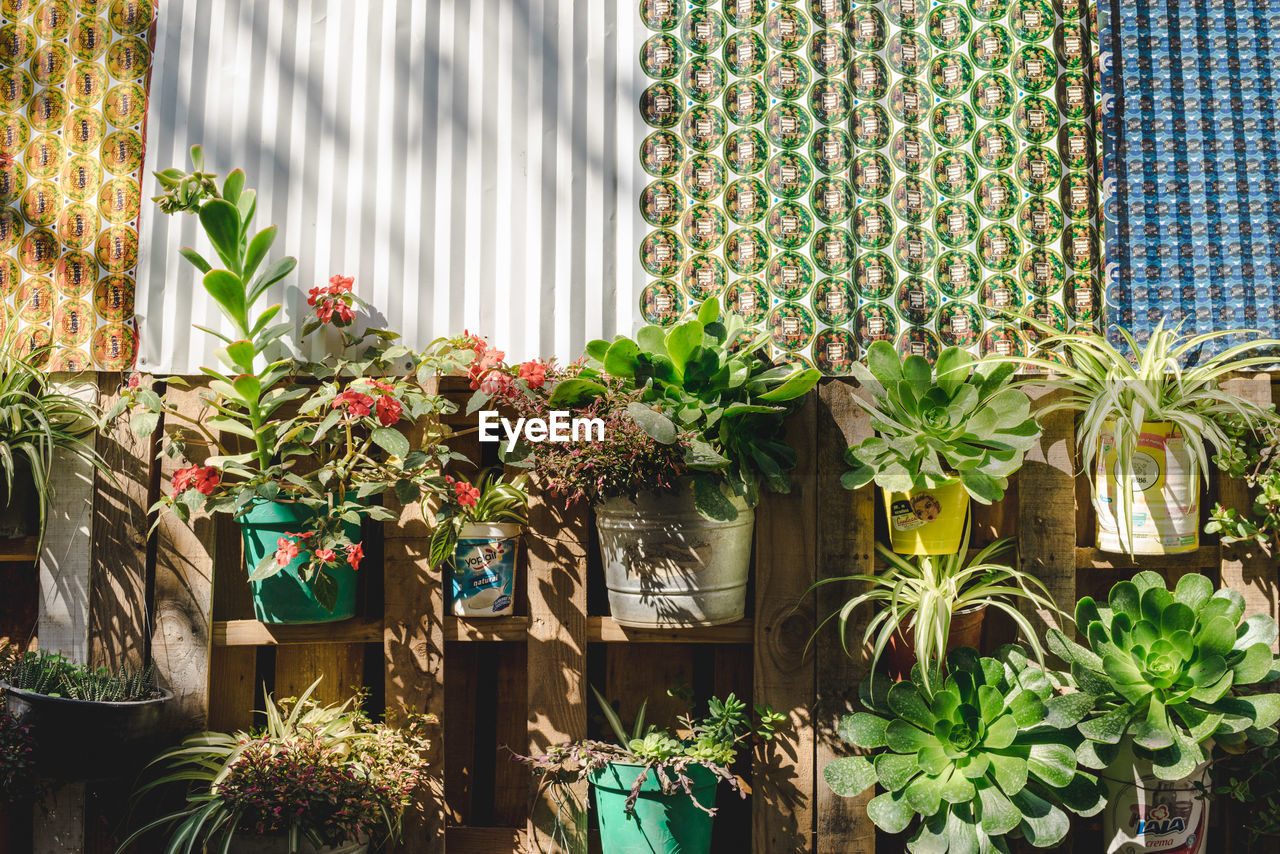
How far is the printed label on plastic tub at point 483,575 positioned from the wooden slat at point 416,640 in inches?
3.2

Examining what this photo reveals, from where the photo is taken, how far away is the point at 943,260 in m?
2.23

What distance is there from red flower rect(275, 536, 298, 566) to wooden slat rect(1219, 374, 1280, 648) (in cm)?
214

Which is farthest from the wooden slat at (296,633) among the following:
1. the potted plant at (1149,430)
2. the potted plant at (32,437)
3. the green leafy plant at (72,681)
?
the potted plant at (1149,430)

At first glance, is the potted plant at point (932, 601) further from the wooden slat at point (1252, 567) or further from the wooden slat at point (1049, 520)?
the wooden slat at point (1252, 567)

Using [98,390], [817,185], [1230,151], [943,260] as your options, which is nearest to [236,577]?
[98,390]

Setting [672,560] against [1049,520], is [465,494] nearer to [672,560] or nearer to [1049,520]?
[672,560]

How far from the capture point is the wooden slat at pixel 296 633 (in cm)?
197

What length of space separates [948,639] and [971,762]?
0.27 metres

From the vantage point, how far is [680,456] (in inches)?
71.1

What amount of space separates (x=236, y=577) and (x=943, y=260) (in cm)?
200

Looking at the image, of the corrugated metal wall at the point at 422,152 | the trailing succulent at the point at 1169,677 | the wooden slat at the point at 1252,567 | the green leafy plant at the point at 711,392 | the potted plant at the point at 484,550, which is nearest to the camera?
the trailing succulent at the point at 1169,677

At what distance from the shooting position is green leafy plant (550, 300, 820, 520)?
5.91ft

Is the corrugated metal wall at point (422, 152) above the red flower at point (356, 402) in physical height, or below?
above

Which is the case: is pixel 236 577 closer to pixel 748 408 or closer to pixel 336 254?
pixel 336 254
